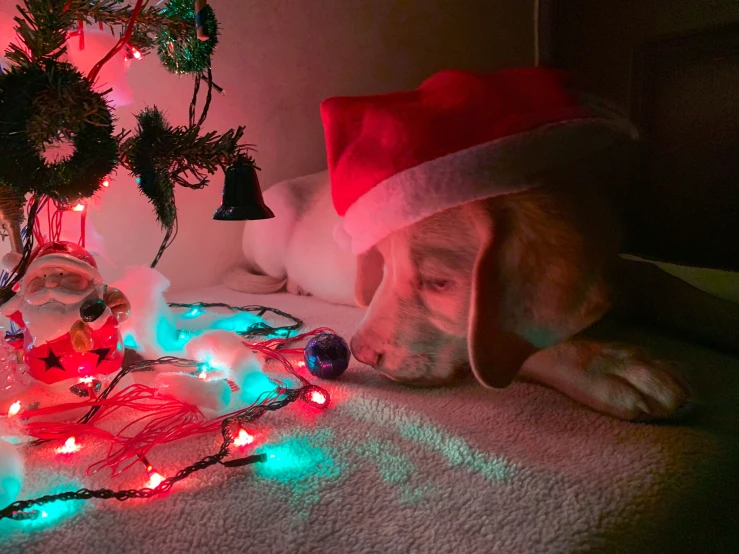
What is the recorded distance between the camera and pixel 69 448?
0.67 metres

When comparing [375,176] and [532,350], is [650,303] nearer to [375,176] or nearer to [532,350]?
[532,350]

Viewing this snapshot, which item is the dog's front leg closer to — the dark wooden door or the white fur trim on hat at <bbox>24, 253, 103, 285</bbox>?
the dark wooden door

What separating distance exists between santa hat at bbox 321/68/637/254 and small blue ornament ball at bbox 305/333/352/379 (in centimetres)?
19

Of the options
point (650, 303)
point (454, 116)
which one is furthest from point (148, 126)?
point (650, 303)

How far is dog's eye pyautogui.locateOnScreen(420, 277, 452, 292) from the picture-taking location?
2.50ft

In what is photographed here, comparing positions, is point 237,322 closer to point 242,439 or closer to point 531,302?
point 242,439

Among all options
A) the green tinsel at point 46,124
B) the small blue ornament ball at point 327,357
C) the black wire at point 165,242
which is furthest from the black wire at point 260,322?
the green tinsel at point 46,124

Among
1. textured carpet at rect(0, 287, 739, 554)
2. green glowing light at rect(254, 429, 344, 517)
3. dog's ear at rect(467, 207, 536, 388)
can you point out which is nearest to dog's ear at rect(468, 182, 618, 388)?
dog's ear at rect(467, 207, 536, 388)

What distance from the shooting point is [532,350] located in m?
0.70

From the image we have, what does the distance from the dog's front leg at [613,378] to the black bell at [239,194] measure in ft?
1.89

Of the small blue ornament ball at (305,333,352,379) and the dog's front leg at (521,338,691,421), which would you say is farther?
the small blue ornament ball at (305,333,352,379)

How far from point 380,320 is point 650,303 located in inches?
20.7

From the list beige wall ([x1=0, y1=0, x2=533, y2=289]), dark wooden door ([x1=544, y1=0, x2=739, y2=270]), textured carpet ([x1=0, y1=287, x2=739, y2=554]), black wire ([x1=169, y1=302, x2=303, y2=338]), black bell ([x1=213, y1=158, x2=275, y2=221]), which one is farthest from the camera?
beige wall ([x1=0, y1=0, x2=533, y2=289])

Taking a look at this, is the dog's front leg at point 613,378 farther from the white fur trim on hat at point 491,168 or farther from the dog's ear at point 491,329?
the white fur trim on hat at point 491,168
